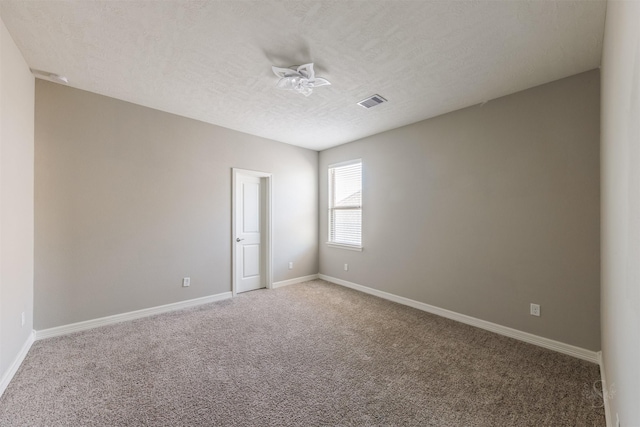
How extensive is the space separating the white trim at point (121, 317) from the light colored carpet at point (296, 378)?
0.11m

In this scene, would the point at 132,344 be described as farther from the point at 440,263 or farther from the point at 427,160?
the point at 427,160

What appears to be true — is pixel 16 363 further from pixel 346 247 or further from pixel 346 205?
pixel 346 205

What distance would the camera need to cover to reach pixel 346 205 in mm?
4992

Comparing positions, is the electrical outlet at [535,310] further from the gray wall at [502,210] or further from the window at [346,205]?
the window at [346,205]

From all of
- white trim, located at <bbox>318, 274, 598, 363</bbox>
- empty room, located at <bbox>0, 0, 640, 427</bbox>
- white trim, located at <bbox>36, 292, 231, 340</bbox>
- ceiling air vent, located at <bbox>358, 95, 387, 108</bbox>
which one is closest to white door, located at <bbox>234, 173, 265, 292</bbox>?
empty room, located at <bbox>0, 0, 640, 427</bbox>

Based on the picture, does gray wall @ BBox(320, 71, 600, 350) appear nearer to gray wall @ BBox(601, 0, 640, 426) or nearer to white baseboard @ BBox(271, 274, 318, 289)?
gray wall @ BBox(601, 0, 640, 426)

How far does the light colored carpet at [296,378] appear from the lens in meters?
1.76

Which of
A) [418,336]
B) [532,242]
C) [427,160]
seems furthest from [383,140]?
[418,336]

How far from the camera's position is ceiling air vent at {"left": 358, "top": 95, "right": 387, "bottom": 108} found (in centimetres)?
308

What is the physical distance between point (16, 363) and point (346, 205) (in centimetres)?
437

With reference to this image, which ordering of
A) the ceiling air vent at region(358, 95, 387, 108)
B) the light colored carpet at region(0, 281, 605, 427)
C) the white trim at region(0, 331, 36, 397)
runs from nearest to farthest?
the light colored carpet at region(0, 281, 605, 427), the white trim at region(0, 331, 36, 397), the ceiling air vent at region(358, 95, 387, 108)

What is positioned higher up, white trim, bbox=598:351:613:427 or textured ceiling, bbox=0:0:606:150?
textured ceiling, bbox=0:0:606:150

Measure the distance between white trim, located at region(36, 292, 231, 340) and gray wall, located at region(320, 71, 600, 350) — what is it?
2.77 m

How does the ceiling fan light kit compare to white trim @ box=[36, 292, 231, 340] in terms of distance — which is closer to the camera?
the ceiling fan light kit
